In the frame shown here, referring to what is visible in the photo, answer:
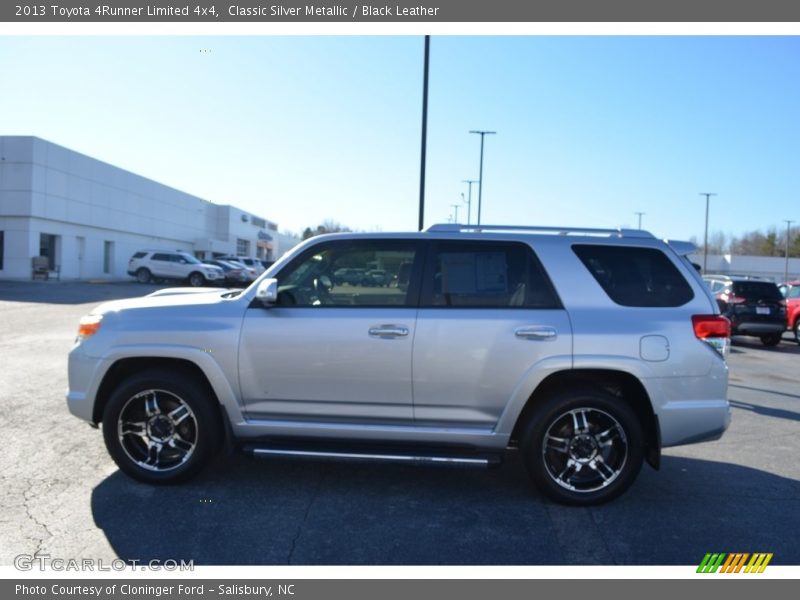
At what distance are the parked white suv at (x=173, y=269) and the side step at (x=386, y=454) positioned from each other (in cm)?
3148

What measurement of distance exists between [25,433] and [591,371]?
16.8ft

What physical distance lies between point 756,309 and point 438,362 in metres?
15.0

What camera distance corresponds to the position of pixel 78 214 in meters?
37.7

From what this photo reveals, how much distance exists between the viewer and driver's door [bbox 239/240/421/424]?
450 cm

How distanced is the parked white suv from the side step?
3148cm

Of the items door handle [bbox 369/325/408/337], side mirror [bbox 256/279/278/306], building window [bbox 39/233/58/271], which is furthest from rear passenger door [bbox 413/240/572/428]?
building window [bbox 39/233/58/271]

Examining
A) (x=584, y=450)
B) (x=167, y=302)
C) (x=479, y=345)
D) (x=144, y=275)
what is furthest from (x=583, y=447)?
(x=144, y=275)

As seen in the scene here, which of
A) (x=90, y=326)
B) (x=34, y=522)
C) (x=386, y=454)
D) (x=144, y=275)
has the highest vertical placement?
(x=144, y=275)

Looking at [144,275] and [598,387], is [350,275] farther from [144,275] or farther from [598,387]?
[144,275]

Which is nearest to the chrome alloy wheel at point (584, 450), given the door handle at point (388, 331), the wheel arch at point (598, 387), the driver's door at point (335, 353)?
the wheel arch at point (598, 387)

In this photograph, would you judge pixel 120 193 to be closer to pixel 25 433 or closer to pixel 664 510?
pixel 25 433

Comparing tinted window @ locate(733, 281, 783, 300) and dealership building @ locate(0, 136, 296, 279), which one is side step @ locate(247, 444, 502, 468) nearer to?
tinted window @ locate(733, 281, 783, 300)

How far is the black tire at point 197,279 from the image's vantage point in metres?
34.8

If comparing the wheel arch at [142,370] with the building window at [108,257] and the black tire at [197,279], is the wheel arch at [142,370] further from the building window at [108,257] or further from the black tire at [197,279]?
the building window at [108,257]
